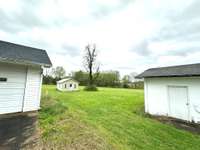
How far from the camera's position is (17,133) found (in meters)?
3.97

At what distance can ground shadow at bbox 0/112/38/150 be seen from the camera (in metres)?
3.27

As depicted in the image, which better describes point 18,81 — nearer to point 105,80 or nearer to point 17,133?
point 17,133

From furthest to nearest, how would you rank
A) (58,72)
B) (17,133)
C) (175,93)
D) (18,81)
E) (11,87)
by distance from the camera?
1. (58,72)
2. (175,93)
3. (18,81)
4. (11,87)
5. (17,133)

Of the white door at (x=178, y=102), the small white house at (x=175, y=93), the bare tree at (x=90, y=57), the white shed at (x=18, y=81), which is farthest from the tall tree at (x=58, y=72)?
the white door at (x=178, y=102)

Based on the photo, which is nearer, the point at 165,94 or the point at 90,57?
the point at 165,94

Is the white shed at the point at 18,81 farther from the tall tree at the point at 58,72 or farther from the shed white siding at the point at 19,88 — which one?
the tall tree at the point at 58,72

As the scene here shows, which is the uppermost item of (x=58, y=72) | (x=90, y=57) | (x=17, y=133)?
(x=90, y=57)

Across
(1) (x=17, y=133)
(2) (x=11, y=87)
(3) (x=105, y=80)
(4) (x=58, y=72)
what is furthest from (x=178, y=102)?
(4) (x=58, y=72)

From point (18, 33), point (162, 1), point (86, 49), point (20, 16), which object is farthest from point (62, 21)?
Result: point (86, 49)

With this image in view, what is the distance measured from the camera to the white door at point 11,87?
19.4 feet

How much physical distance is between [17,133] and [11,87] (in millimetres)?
3108

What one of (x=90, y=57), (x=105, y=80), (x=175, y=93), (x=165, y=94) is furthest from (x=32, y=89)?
(x=105, y=80)

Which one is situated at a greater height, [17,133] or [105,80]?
[105,80]

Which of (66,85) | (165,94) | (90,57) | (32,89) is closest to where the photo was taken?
(32,89)
